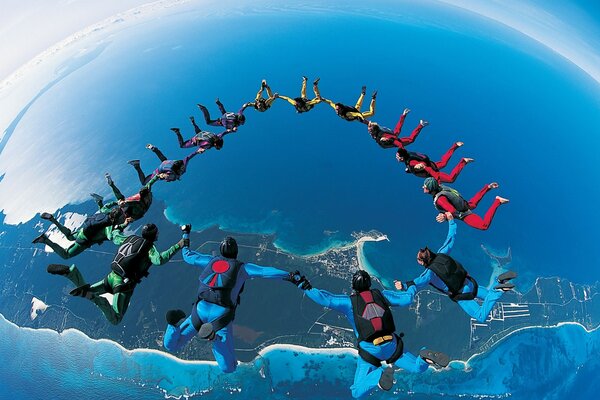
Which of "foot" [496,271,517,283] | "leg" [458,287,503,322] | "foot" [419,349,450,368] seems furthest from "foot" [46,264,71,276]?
"foot" [496,271,517,283]

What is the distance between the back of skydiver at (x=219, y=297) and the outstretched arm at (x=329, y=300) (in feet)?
2.44

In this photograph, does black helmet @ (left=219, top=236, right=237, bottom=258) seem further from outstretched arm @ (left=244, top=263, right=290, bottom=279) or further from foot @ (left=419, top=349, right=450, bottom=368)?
foot @ (left=419, top=349, right=450, bottom=368)

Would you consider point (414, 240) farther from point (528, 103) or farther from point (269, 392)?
point (528, 103)

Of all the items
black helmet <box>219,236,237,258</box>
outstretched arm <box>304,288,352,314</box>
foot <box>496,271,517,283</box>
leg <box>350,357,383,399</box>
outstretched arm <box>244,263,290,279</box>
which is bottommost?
leg <box>350,357,383,399</box>

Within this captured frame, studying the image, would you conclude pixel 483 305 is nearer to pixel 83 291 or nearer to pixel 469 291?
pixel 469 291

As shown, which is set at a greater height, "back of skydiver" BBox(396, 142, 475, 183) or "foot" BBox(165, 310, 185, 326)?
"back of skydiver" BBox(396, 142, 475, 183)

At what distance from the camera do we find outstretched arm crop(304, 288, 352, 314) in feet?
21.1

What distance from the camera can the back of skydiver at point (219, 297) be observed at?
6605 millimetres

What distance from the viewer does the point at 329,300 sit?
256 inches

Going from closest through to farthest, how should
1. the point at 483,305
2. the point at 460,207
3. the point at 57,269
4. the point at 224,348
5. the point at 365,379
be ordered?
the point at 57,269
the point at 365,379
the point at 224,348
the point at 483,305
the point at 460,207

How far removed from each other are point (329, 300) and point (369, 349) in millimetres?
1421

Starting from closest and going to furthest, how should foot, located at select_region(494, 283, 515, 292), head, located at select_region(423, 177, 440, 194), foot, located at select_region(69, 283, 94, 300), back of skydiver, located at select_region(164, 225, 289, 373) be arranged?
foot, located at select_region(69, 283, 94, 300) → back of skydiver, located at select_region(164, 225, 289, 373) → foot, located at select_region(494, 283, 515, 292) → head, located at select_region(423, 177, 440, 194)

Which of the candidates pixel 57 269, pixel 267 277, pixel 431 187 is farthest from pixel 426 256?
pixel 57 269

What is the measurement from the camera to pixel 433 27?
5153cm
